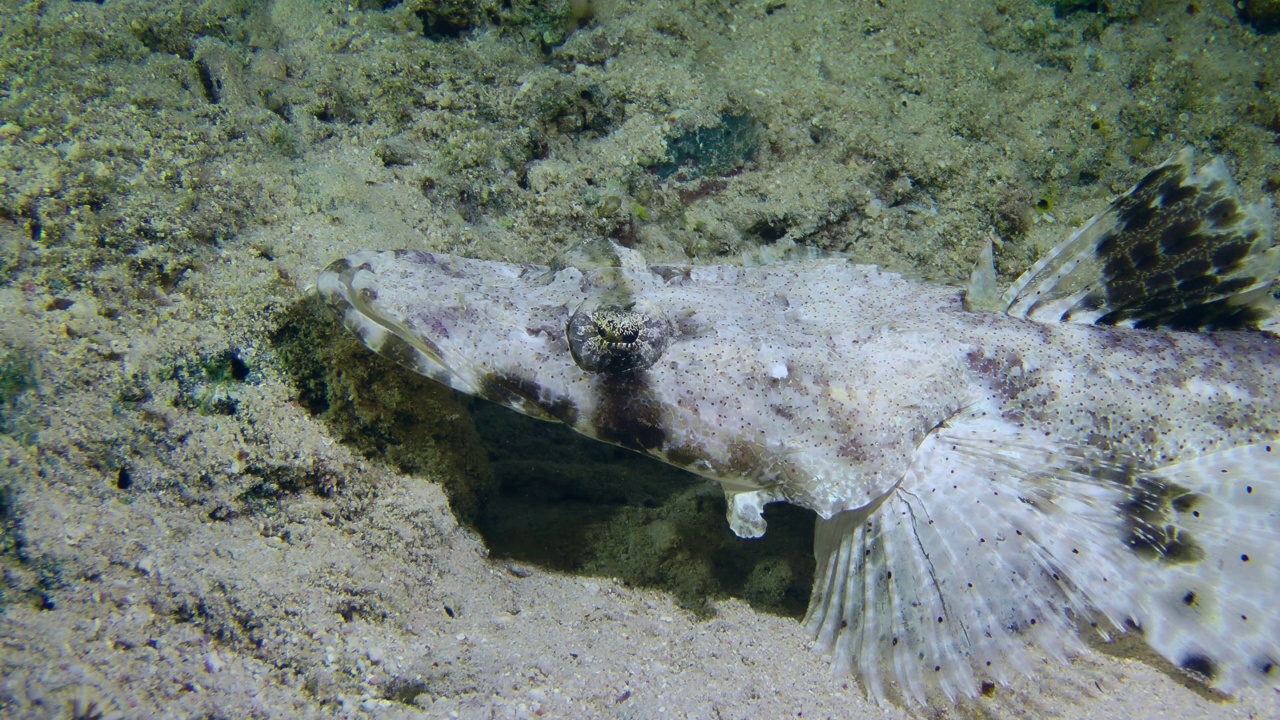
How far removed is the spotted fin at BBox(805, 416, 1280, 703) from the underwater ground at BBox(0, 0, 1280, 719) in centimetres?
18

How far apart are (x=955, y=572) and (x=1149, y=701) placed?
89 cm

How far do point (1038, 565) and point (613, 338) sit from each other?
2.16 m

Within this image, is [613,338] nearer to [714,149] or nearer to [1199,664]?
[714,149]

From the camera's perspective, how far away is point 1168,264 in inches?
129

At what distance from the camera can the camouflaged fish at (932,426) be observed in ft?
9.01

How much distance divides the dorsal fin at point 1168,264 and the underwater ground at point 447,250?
2.19ft

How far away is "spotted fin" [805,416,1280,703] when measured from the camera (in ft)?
8.97

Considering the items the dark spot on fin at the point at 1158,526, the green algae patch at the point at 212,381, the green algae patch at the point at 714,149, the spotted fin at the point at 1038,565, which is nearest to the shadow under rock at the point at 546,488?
the green algae patch at the point at 212,381

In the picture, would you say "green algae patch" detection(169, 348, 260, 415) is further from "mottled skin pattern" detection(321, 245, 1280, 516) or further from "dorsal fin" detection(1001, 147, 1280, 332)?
"dorsal fin" detection(1001, 147, 1280, 332)

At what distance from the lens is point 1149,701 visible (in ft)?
8.74

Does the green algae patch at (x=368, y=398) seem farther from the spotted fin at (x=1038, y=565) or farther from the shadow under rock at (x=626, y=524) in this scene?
the spotted fin at (x=1038, y=565)

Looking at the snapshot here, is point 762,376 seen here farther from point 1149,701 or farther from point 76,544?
point 76,544

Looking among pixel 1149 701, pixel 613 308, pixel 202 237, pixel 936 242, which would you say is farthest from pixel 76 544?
pixel 936 242

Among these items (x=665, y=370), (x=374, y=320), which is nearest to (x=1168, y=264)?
(x=665, y=370)
